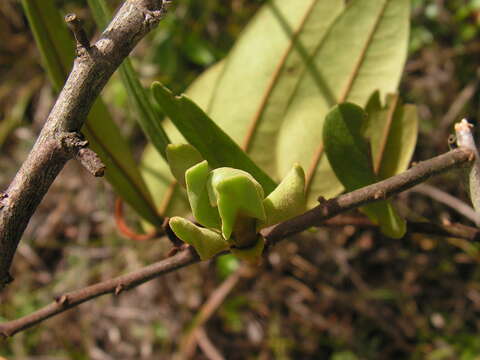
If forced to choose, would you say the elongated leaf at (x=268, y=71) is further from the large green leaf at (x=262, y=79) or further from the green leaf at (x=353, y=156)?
the green leaf at (x=353, y=156)

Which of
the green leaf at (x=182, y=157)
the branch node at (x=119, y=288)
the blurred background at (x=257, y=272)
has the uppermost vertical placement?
the green leaf at (x=182, y=157)

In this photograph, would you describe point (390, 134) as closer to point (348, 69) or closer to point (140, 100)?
point (348, 69)

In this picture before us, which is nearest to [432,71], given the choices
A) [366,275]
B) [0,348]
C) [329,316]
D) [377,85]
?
[366,275]

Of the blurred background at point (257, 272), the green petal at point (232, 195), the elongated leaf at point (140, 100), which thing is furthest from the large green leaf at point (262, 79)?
the blurred background at point (257, 272)

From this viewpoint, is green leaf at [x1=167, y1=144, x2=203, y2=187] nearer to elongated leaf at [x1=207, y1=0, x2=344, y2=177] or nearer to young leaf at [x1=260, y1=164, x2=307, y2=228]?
young leaf at [x1=260, y1=164, x2=307, y2=228]

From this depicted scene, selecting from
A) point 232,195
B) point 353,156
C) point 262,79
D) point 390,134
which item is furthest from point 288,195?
point 262,79

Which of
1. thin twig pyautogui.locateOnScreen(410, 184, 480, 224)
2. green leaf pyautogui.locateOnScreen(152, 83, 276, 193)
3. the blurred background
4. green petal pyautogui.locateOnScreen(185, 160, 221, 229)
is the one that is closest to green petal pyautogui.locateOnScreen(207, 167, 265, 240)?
green petal pyautogui.locateOnScreen(185, 160, 221, 229)

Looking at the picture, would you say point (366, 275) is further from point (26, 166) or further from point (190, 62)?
point (26, 166)

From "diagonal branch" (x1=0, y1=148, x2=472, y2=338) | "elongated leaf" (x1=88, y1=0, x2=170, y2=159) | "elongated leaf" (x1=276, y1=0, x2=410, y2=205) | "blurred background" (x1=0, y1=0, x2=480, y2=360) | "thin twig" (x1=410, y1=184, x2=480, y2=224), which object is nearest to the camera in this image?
"diagonal branch" (x1=0, y1=148, x2=472, y2=338)
